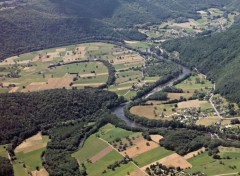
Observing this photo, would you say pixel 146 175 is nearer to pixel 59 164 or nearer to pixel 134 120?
pixel 59 164

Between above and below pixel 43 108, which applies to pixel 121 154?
below

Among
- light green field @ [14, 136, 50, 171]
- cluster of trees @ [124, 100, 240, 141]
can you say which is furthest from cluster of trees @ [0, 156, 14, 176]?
cluster of trees @ [124, 100, 240, 141]

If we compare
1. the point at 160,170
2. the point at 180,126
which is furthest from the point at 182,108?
the point at 160,170

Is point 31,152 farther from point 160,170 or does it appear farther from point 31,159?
point 160,170

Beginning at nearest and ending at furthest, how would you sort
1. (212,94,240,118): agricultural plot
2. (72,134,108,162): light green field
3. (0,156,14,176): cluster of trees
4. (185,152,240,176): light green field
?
(185,152,240,176): light green field, (0,156,14,176): cluster of trees, (72,134,108,162): light green field, (212,94,240,118): agricultural plot

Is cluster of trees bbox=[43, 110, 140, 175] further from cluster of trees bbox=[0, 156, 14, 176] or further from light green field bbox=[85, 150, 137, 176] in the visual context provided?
cluster of trees bbox=[0, 156, 14, 176]

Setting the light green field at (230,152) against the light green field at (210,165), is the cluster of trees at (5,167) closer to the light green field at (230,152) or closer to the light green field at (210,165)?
the light green field at (210,165)

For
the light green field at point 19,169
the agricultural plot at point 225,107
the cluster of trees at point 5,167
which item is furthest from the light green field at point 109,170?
the agricultural plot at point 225,107
